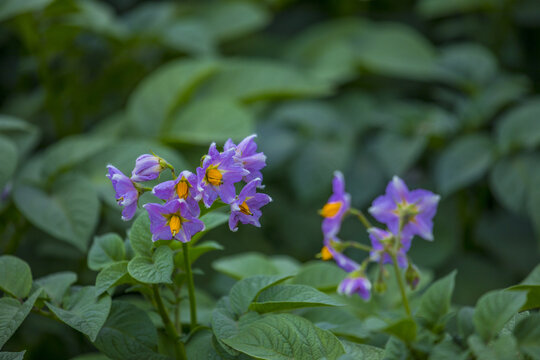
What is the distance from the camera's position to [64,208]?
1.18m

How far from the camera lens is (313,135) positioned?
1688mm

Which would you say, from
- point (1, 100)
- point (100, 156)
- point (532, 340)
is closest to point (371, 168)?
point (100, 156)

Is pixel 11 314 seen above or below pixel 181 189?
below

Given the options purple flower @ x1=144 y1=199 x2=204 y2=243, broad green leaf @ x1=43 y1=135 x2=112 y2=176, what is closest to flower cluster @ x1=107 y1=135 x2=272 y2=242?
purple flower @ x1=144 y1=199 x2=204 y2=243

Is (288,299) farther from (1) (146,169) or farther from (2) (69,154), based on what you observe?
(2) (69,154)

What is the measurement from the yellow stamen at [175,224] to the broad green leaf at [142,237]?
81mm

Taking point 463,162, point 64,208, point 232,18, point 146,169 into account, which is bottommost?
point 64,208

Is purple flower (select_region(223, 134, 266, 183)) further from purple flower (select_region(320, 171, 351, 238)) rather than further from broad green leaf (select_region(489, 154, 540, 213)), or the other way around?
broad green leaf (select_region(489, 154, 540, 213))

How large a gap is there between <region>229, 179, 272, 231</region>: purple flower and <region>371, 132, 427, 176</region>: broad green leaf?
2.71 feet

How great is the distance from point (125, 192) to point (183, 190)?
0.09 m

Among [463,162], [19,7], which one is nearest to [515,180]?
[463,162]

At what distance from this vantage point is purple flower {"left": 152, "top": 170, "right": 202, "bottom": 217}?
2.20ft

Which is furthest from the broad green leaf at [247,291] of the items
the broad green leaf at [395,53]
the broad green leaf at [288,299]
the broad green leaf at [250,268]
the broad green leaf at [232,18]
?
the broad green leaf at [232,18]

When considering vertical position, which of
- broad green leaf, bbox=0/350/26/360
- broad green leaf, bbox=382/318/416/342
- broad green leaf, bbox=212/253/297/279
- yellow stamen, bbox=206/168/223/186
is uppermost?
yellow stamen, bbox=206/168/223/186
